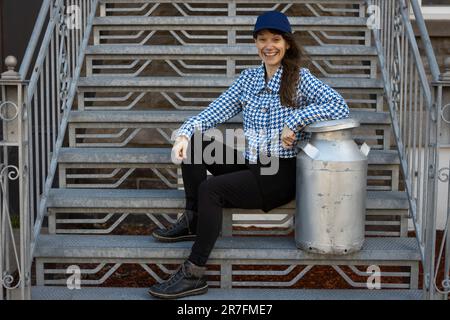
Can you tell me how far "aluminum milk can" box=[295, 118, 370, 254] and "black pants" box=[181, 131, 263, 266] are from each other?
286 millimetres

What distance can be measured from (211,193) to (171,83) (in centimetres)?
129

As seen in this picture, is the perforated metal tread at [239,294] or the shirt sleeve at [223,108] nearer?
the perforated metal tread at [239,294]

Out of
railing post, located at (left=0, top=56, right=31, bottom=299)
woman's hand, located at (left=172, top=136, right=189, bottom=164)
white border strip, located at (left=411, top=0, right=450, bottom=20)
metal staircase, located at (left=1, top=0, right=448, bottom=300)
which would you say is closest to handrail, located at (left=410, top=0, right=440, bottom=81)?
metal staircase, located at (left=1, top=0, right=448, bottom=300)

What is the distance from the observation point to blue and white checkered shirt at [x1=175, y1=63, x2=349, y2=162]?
3176 mm

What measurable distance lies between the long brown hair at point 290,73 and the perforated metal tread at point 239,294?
1.04 meters

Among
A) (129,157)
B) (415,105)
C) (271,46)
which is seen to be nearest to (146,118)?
(129,157)

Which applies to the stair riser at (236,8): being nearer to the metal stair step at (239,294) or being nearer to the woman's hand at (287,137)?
the woman's hand at (287,137)

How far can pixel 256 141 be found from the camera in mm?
3363

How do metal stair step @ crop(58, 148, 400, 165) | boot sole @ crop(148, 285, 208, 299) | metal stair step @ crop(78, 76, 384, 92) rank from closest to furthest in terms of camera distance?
boot sole @ crop(148, 285, 208, 299)
metal stair step @ crop(58, 148, 400, 165)
metal stair step @ crop(78, 76, 384, 92)

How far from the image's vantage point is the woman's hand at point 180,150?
316 centimetres

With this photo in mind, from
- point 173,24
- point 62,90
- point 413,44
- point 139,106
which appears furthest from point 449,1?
point 62,90

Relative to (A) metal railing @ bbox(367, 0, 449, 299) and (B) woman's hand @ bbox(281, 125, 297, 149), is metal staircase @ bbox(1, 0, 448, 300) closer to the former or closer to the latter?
(A) metal railing @ bbox(367, 0, 449, 299)

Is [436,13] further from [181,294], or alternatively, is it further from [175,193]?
[181,294]

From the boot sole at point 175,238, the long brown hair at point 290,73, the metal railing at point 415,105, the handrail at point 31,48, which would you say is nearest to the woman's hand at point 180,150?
the boot sole at point 175,238
